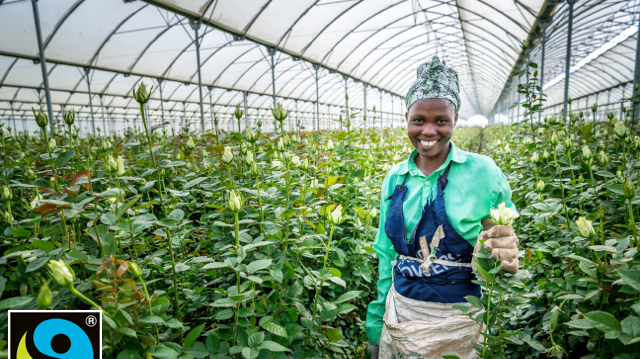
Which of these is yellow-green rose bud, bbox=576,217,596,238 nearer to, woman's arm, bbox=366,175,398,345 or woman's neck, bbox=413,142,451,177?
woman's neck, bbox=413,142,451,177

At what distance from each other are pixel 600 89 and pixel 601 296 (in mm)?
28089

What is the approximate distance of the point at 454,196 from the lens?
Answer: 126cm

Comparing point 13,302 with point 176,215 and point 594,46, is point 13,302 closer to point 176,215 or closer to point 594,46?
point 176,215

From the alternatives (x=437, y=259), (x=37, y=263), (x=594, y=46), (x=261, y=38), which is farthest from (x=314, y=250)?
(x=594, y=46)

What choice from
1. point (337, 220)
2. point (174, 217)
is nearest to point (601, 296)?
point (337, 220)

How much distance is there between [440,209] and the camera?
1.26 m

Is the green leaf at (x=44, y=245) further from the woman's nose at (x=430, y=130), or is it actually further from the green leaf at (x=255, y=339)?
the woman's nose at (x=430, y=130)

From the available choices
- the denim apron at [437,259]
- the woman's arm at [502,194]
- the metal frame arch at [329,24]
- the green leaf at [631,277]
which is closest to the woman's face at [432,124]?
the denim apron at [437,259]

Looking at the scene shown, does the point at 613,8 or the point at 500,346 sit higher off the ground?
the point at 613,8

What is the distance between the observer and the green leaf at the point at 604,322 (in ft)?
2.53

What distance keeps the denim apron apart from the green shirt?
0.03 meters

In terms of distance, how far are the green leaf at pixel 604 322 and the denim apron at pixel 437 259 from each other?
0.46 meters

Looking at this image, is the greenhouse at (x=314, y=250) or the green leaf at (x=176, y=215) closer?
the greenhouse at (x=314, y=250)

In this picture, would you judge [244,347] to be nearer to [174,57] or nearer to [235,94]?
[174,57]
